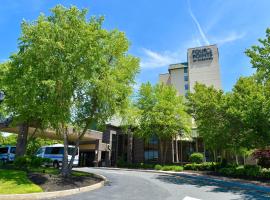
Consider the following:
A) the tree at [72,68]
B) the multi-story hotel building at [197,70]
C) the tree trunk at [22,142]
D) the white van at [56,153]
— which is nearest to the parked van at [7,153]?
the white van at [56,153]

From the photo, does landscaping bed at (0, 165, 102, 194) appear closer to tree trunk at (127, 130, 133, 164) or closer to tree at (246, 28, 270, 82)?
tree at (246, 28, 270, 82)

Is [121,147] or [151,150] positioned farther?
[121,147]

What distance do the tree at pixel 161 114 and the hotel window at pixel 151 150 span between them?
18.9 ft

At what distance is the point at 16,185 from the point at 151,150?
32545 millimetres

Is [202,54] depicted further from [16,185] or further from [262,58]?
[16,185]

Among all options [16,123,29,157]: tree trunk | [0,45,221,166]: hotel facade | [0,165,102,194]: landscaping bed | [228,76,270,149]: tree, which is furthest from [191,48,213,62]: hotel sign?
[0,165,102,194]: landscaping bed

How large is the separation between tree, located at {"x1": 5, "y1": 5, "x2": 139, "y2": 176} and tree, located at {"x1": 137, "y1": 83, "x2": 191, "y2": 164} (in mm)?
17361

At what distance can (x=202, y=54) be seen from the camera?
7344 centimetres

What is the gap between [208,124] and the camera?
24.9m

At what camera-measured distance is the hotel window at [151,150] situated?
43722mm

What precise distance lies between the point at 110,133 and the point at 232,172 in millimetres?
25158

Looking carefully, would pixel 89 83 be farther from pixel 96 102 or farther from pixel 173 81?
pixel 173 81

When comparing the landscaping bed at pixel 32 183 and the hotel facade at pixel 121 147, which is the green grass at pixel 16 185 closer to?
the landscaping bed at pixel 32 183

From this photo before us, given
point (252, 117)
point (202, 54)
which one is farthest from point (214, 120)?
point (202, 54)
